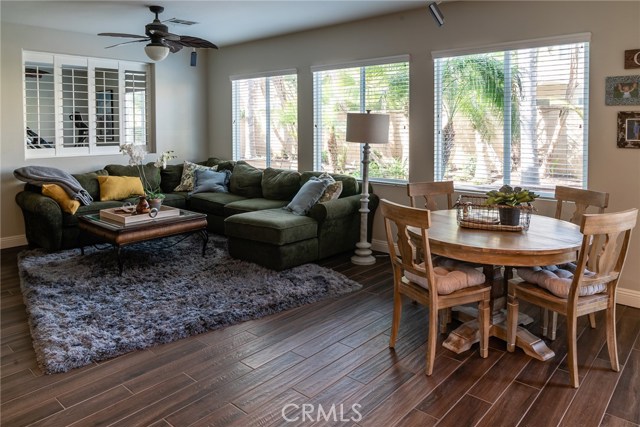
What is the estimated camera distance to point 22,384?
8.50 ft

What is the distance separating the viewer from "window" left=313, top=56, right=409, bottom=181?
5172 mm

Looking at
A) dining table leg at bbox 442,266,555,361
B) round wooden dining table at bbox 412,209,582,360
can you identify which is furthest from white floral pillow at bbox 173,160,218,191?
dining table leg at bbox 442,266,555,361

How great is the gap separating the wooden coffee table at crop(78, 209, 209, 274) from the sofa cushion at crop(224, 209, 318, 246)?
0.35m

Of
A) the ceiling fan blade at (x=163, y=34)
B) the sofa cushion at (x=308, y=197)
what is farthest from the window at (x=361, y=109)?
the ceiling fan blade at (x=163, y=34)

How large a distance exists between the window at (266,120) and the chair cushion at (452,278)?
3681mm

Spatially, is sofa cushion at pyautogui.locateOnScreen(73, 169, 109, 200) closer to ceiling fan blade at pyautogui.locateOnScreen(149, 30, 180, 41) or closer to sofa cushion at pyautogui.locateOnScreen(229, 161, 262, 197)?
sofa cushion at pyautogui.locateOnScreen(229, 161, 262, 197)

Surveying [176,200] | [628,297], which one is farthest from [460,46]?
[176,200]

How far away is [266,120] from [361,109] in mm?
1707

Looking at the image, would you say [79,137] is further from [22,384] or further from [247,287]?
[22,384]

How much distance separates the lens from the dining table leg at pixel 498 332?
9.59ft

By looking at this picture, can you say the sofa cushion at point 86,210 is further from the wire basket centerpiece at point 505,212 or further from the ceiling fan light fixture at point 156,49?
the wire basket centerpiece at point 505,212

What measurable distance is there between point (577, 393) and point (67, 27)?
636 cm

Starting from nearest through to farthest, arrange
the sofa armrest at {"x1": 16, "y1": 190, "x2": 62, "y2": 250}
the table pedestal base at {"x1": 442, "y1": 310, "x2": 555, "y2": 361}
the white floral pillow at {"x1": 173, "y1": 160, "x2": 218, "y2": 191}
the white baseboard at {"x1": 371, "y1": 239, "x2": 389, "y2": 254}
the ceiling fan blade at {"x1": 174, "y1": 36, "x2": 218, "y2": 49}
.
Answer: the table pedestal base at {"x1": 442, "y1": 310, "x2": 555, "y2": 361} < the ceiling fan blade at {"x1": 174, "y1": 36, "x2": 218, "y2": 49} < the sofa armrest at {"x1": 16, "y1": 190, "x2": 62, "y2": 250} < the white baseboard at {"x1": 371, "y1": 239, "x2": 389, "y2": 254} < the white floral pillow at {"x1": 173, "y1": 160, "x2": 218, "y2": 191}

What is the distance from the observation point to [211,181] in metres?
6.46
